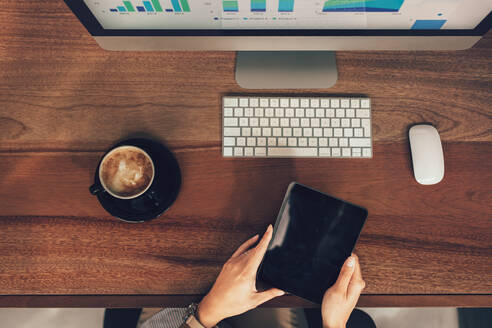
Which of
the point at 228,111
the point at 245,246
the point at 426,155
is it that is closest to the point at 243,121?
the point at 228,111

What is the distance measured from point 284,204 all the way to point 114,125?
1.23 feet

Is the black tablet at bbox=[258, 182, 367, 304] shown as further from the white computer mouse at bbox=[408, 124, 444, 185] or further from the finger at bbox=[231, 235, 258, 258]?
the white computer mouse at bbox=[408, 124, 444, 185]

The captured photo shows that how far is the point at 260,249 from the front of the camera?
0.59 meters

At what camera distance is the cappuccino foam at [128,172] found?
1.96 ft

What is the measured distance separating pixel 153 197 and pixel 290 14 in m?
0.38

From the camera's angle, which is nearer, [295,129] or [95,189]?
[95,189]

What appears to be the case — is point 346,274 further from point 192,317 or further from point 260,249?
point 192,317

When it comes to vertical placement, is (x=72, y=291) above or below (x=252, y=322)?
above

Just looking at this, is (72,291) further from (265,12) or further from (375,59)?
(375,59)

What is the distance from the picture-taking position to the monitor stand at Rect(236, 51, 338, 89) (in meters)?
0.67

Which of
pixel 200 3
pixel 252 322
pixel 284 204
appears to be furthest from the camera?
pixel 252 322

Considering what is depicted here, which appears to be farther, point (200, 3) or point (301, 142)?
point (301, 142)

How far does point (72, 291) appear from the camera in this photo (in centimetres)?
63

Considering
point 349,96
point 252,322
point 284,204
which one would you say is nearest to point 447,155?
point 349,96
